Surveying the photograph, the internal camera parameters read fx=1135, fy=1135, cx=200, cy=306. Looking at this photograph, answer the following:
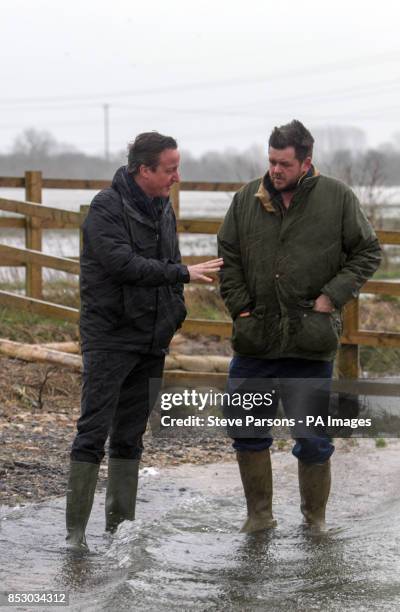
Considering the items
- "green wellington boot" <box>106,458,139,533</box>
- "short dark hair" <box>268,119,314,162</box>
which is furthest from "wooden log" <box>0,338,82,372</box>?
"short dark hair" <box>268,119,314,162</box>

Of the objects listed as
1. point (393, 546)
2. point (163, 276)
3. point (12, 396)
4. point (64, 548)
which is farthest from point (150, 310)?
point (12, 396)

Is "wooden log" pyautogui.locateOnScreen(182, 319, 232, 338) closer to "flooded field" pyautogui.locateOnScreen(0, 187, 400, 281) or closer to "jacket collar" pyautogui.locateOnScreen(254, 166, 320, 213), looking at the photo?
"flooded field" pyautogui.locateOnScreen(0, 187, 400, 281)

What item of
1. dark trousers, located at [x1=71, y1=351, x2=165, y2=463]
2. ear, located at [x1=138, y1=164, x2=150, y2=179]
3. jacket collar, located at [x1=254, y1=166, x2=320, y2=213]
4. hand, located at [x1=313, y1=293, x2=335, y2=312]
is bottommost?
dark trousers, located at [x1=71, y1=351, x2=165, y2=463]

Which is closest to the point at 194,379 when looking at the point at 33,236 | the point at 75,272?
the point at 75,272

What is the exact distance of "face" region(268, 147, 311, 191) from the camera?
5.14 m

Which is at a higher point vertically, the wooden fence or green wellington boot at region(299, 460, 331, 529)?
the wooden fence

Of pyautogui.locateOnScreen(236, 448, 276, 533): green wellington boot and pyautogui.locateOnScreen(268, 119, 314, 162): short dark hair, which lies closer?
pyautogui.locateOnScreen(268, 119, 314, 162): short dark hair

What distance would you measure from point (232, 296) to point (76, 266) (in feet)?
11.1

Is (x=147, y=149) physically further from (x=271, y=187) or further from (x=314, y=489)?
(x=314, y=489)

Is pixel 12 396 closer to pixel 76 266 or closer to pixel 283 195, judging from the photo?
pixel 76 266

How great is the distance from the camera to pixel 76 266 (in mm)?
8531

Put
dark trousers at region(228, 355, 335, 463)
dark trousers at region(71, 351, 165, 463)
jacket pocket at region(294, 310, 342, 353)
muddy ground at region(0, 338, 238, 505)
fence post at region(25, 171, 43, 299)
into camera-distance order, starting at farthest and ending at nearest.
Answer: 1. fence post at region(25, 171, 43, 299)
2. muddy ground at region(0, 338, 238, 505)
3. dark trousers at region(228, 355, 335, 463)
4. jacket pocket at region(294, 310, 342, 353)
5. dark trousers at region(71, 351, 165, 463)

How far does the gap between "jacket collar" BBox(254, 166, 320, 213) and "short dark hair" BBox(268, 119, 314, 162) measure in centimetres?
9

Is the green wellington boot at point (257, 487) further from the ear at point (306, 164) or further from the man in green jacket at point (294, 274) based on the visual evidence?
the ear at point (306, 164)
